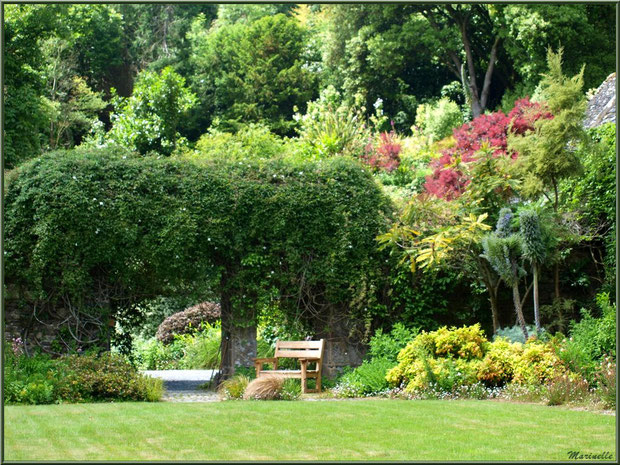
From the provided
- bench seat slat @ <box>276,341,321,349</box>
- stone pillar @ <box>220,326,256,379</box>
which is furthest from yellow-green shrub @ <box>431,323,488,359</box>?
stone pillar @ <box>220,326,256,379</box>

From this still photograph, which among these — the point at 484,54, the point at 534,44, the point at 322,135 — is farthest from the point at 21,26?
the point at 484,54

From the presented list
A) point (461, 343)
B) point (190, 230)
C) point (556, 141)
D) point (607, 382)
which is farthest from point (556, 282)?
point (190, 230)

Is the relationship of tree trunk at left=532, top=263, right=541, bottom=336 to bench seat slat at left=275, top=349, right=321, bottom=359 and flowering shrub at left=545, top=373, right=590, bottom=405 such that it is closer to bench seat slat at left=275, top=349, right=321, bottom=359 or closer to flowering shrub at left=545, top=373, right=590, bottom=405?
flowering shrub at left=545, top=373, right=590, bottom=405

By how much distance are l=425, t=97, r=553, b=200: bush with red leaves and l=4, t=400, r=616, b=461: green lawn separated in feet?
18.4

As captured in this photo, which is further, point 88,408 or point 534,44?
point 534,44

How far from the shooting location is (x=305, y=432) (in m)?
7.16

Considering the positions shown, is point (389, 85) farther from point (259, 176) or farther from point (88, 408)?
point (88, 408)

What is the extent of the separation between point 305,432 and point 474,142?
30.4 feet

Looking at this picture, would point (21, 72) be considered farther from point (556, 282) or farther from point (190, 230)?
point (556, 282)

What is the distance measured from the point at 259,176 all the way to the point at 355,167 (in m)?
1.67

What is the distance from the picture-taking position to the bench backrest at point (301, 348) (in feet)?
38.5

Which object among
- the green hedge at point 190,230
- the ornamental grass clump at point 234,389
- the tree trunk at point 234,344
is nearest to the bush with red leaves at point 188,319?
the green hedge at point 190,230

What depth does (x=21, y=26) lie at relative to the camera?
1816 centimetres

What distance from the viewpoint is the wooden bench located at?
1146 centimetres
